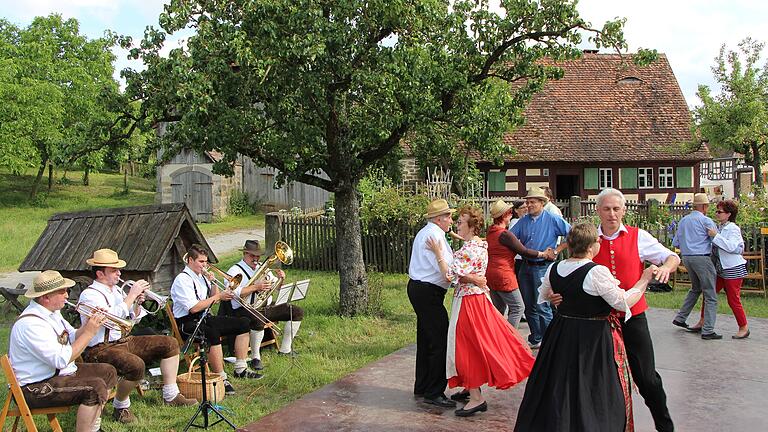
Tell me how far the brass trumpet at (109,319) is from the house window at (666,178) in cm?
2583

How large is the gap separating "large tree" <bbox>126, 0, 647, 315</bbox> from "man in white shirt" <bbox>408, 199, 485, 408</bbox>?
9.40 feet

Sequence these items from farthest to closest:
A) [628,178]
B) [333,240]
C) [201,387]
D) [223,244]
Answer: [628,178], [223,244], [333,240], [201,387]

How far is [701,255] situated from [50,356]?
7542 millimetres

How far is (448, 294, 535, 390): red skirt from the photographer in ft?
19.9

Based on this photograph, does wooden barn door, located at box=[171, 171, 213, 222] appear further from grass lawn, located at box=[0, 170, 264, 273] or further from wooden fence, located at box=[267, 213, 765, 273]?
wooden fence, located at box=[267, 213, 765, 273]

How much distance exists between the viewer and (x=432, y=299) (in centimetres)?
650

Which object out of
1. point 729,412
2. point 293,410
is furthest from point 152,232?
point 729,412

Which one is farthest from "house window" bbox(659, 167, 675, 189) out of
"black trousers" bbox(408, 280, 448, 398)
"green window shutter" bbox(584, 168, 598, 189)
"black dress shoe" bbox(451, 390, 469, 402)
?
"black trousers" bbox(408, 280, 448, 398)

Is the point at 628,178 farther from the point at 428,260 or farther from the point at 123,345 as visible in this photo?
the point at 123,345

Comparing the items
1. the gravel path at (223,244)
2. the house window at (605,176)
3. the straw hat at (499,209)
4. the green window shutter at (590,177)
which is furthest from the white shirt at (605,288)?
the house window at (605,176)

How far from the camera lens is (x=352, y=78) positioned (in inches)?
354

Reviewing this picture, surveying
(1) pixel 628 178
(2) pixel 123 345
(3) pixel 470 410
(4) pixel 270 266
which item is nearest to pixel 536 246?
(3) pixel 470 410

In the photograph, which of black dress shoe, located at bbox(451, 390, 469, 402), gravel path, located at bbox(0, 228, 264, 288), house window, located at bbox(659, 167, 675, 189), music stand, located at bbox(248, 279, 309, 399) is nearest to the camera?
black dress shoe, located at bbox(451, 390, 469, 402)

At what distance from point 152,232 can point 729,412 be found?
22.4 feet
